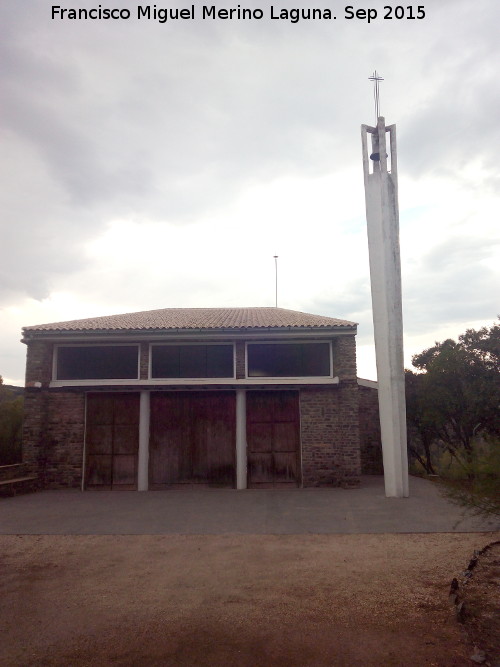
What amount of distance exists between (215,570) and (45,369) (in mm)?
9726

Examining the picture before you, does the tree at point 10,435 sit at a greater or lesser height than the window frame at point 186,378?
lesser

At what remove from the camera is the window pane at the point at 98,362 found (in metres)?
14.2

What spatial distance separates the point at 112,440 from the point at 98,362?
2.36 metres

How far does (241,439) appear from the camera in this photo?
13.8 m

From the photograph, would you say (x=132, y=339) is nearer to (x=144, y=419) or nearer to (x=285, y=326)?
(x=144, y=419)

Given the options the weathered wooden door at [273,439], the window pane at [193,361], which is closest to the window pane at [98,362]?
the window pane at [193,361]

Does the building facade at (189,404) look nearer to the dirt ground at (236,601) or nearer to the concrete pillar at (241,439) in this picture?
the concrete pillar at (241,439)

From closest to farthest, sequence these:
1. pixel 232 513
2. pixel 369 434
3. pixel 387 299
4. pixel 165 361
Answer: pixel 232 513
pixel 387 299
pixel 165 361
pixel 369 434

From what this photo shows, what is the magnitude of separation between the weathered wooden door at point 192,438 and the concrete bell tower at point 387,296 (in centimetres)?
449

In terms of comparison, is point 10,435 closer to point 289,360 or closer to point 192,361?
point 192,361

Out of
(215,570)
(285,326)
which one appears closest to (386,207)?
(285,326)

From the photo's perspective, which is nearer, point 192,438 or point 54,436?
point 54,436

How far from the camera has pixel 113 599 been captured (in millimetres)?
5402

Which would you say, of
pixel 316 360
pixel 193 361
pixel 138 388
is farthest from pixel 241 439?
pixel 138 388
